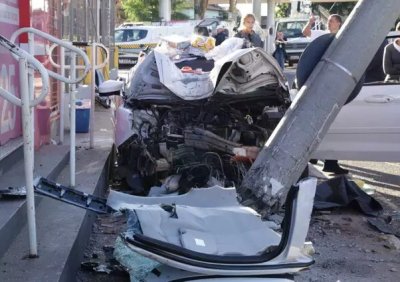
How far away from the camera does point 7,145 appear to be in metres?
5.75

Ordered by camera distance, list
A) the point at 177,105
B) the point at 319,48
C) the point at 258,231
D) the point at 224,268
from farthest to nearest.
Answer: the point at 177,105, the point at 319,48, the point at 258,231, the point at 224,268

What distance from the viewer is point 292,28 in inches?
1312

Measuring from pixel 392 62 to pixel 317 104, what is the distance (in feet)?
9.19

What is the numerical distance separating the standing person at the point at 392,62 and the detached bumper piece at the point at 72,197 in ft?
16.4

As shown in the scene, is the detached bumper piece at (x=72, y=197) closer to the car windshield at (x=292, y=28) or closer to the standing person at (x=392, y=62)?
the standing person at (x=392, y=62)

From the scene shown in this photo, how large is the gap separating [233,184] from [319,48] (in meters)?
1.68

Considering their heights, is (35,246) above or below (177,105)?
below

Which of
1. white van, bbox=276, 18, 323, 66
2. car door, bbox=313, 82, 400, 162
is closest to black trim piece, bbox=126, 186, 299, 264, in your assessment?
car door, bbox=313, 82, 400, 162

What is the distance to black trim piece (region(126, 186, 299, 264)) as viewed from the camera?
A: 10.1ft

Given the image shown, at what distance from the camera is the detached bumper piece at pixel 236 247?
3072mm

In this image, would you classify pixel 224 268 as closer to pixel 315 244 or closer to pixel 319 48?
pixel 315 244

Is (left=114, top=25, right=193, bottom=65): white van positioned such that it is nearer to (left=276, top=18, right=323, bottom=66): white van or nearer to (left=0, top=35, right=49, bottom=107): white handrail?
(left=276, top=18, right=323, bottom=66): white van

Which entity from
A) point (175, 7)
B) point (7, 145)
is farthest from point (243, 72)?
point (175, 7)

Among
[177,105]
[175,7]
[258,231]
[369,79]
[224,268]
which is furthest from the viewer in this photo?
[175,7]
